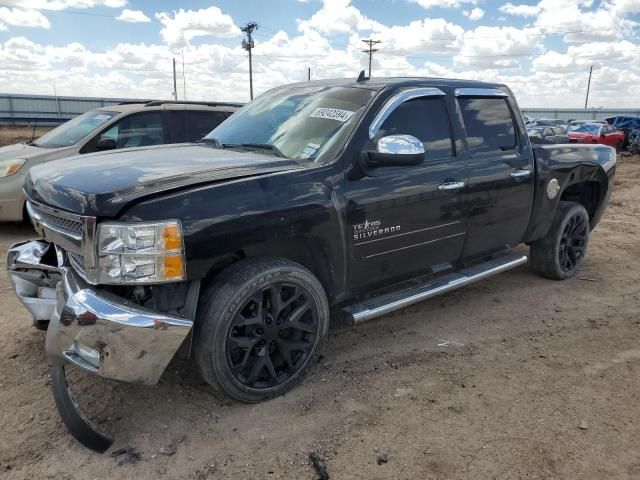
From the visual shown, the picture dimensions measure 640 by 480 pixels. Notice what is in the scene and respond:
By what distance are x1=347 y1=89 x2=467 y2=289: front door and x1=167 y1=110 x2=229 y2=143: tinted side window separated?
4284 millimetres

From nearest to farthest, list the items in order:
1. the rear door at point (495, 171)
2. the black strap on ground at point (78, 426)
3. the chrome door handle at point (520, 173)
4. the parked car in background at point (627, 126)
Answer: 1. the black strap on ground at point (78, 426)
2. the rear door at point (495, 171)
3. the chrome door handle at point (520, 173)
4. the parked car in background at point (627, 126)

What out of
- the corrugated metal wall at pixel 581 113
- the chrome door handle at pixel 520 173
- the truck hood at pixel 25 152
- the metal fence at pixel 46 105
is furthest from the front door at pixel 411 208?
the corrugated metal wall at pixel 581 113

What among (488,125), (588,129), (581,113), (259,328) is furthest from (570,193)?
(581,113)

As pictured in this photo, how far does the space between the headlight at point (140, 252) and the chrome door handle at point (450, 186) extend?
1.98 metres

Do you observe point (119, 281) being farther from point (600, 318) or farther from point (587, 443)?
point (600, 318)

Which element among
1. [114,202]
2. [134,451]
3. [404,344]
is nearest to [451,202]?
[404,344]

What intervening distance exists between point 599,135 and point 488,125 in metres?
22.0

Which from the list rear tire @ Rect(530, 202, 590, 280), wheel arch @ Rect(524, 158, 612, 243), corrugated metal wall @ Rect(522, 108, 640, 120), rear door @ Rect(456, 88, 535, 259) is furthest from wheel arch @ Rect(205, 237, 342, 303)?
corrugated metal wall @ Rect(522, 108, 640, 120)

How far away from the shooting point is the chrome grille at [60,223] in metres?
2.62

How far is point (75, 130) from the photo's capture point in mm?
7000

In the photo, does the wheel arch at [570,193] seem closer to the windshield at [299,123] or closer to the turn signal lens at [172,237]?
the windshield at [299,123]

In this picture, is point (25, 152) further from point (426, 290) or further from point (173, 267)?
point (426, 290)

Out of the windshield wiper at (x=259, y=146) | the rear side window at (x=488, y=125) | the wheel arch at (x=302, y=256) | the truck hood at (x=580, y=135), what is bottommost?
the truck hood at (x=580, y=135)

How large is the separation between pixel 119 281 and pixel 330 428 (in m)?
1.36
